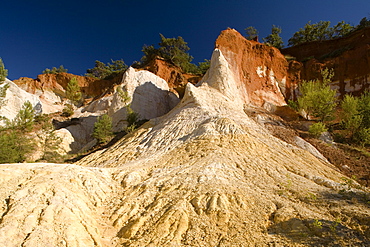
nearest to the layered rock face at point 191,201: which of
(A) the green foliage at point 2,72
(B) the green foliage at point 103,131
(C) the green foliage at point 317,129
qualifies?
(C) the green foliage at point 317,129

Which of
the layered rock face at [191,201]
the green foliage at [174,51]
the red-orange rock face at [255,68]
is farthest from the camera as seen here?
the green foliage at [174,51]

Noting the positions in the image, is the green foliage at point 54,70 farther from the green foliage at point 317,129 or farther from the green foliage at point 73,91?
the green foliage at point 317,129

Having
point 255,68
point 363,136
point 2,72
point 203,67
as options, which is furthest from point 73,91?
point 363,136

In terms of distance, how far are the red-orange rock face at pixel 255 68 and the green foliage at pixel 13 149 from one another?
72.8ft

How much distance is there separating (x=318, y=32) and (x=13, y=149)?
172 ft

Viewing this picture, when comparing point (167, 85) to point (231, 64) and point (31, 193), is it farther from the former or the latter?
point (31, 193)

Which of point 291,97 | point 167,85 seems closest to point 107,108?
point 167,85

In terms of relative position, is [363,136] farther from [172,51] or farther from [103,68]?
[103,68]

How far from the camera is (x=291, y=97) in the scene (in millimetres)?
28969

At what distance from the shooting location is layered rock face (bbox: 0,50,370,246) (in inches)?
209

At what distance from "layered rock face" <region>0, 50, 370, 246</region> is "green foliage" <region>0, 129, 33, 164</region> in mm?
8711

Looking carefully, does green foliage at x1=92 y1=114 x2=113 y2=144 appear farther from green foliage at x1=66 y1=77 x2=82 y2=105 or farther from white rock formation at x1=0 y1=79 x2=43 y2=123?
green foliage at x1=66 y1=77 x2=82 y2=105

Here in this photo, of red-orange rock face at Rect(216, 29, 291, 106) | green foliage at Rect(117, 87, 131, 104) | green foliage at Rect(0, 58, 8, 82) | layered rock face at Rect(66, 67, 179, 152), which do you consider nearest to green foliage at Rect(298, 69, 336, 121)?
red-orange rock face at Rect(216, 29, 291, 106)

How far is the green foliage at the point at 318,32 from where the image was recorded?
131 feet
